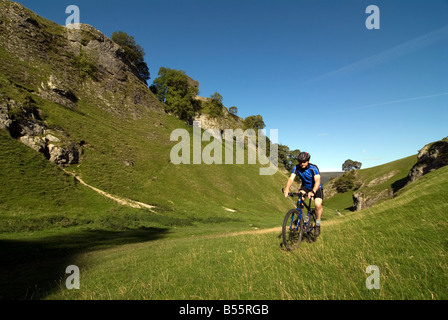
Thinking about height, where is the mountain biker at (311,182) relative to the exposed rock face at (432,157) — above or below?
below

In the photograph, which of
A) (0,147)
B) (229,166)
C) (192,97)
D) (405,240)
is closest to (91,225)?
(0,147)

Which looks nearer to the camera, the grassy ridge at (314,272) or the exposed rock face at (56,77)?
the grassy ridge at (314,272)

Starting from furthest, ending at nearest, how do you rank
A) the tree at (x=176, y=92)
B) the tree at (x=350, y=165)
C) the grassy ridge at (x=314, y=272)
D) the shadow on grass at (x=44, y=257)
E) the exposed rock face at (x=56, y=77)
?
1. the tree at (x=350, y=165)
2. the tree at (x=176, y=92)
3. the exposed rock face at (x=56, y=77)
4. the shadow on grass at (x=44, y=257)
5. the grassy ridge at (x=314, y=272)

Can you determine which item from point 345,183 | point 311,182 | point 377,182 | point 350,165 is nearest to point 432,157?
point 377,182

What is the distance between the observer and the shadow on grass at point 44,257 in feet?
26.5

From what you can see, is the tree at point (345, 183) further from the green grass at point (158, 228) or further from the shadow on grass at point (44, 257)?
the shadow on grass at point (44, 257)

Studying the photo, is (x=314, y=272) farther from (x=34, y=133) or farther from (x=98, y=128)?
(x=98, y=128)

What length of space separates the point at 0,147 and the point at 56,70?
3067cm

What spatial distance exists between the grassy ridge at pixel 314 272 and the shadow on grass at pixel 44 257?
140cm

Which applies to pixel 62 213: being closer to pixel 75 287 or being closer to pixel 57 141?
pixel 57 141

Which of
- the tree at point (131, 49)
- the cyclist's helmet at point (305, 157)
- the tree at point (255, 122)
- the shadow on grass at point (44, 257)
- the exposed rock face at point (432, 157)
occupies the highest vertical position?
the tree at point (131, 49)

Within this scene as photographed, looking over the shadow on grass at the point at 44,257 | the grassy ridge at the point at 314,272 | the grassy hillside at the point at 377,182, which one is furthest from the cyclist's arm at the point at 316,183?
the grassy hillside at the point at 377,182

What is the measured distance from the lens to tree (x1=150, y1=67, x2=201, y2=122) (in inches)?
3137

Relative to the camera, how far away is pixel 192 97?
90.1 meters
